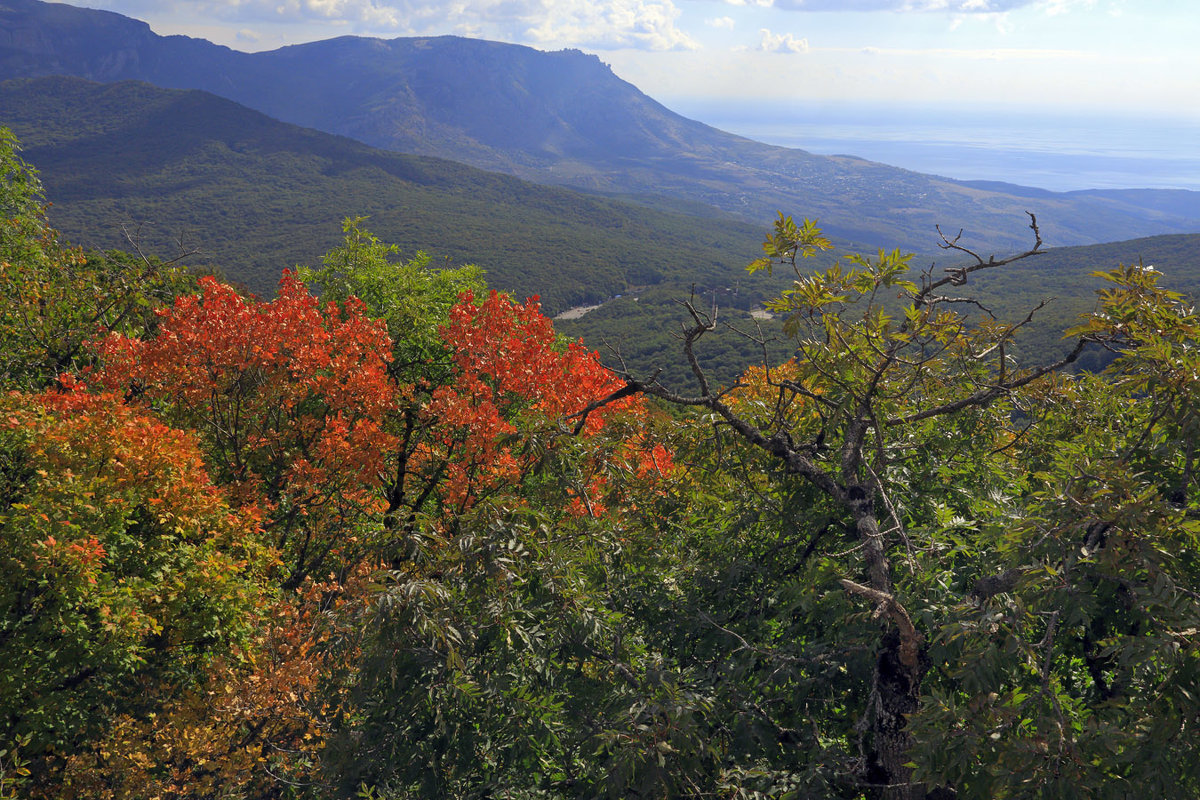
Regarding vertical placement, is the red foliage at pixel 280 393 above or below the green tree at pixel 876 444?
below

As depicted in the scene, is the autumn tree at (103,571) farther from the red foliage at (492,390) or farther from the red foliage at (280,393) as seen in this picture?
the red foliage at (492,390)

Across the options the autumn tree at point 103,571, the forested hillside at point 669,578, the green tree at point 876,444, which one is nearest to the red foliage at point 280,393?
the forested hillside at point 669,578

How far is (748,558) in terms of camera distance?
7.48 metres

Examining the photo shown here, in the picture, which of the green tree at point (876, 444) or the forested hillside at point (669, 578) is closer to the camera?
the forested hillside at point (669, 578)

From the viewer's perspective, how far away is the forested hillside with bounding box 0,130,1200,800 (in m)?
4.18

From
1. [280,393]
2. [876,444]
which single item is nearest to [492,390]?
[280,393]

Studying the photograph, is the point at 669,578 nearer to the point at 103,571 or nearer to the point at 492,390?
the point at 103,571

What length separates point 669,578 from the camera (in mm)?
7047

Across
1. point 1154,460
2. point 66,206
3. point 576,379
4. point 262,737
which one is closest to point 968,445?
point 1154,460

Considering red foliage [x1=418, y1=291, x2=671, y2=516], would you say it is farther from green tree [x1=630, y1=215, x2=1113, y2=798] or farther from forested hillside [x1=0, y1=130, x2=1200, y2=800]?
green tree [x1=630, y1=215, x2=1113, y2=798]

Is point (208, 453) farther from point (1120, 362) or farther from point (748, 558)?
point (1120, 362)

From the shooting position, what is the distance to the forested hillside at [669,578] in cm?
418

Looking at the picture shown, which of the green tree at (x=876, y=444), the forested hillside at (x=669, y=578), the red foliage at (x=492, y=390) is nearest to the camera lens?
the forested hillside at (x=669, y=578)

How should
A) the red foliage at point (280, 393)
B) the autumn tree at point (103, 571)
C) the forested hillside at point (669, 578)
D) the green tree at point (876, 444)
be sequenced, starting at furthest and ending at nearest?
the red foliage at point (280, 393), the autumn tree at point (103, 571), the green tree at point (876, 444), the forested hillside at point (669, 578)
